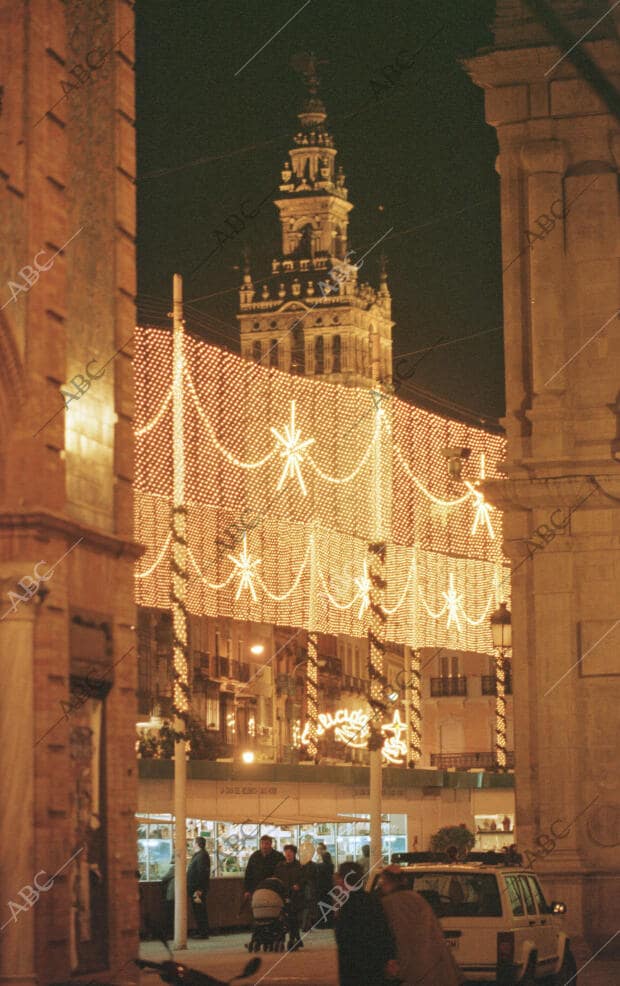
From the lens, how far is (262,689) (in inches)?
4011

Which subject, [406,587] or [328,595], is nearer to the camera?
[328,595]

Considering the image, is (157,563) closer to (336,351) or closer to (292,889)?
(292,889)

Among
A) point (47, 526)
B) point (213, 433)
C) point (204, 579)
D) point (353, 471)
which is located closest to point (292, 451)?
point (353, 471)

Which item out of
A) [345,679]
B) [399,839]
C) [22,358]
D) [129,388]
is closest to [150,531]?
[129,388]

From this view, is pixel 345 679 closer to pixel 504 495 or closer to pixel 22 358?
pixel 504 495

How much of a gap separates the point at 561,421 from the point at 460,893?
1293 centimetres

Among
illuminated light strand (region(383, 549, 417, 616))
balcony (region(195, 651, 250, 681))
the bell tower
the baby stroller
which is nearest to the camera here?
the baby stroller

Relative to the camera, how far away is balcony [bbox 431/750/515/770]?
373 feet

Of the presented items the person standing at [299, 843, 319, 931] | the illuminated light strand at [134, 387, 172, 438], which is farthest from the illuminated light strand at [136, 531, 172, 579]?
the person standing at [299, 843, 319, 931]

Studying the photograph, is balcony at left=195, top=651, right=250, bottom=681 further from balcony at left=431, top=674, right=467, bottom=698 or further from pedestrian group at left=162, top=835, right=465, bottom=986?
pedestrian group at left=162, top=835, right=465, bottom=986

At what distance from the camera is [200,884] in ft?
121

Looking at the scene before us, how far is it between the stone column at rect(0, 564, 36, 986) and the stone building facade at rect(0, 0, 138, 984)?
0.04 ft

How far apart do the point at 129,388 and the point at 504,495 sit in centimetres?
1082

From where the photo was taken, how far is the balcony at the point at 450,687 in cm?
11831
